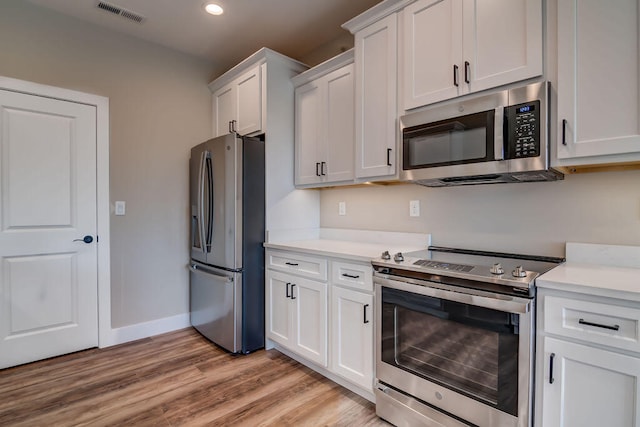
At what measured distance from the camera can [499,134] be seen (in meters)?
1.60

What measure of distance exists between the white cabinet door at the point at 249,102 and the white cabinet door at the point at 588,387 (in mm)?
2503

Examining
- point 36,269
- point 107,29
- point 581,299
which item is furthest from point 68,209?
point 581,299

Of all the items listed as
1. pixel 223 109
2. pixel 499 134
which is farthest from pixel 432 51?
pixel 223 109

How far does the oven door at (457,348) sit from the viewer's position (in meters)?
1.36

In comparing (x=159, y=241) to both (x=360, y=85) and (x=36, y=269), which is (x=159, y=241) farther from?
(x=360, y=85)

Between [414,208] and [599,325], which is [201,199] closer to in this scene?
[414,208]

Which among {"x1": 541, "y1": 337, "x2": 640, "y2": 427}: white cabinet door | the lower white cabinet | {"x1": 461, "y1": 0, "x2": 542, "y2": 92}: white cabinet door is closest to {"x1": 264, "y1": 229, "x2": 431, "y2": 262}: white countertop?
the lower white cabinet

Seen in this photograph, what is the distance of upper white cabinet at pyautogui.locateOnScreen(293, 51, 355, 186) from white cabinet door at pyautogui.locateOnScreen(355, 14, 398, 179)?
154mm

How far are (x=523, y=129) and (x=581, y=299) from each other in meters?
0.79

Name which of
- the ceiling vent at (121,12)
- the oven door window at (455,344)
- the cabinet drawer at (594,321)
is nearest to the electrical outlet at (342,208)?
the oven door window at (455,344)

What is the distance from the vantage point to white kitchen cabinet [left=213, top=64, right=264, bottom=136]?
2848 millimetres

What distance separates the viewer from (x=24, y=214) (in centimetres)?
254

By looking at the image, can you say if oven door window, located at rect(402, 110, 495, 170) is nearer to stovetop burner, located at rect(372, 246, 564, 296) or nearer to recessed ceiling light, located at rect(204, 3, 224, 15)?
stovetop burner, located at rect(372, 246, 564, 296)

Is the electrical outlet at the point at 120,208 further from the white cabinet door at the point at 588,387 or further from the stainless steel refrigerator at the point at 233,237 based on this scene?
the white cabinet door at the point at 588,387
